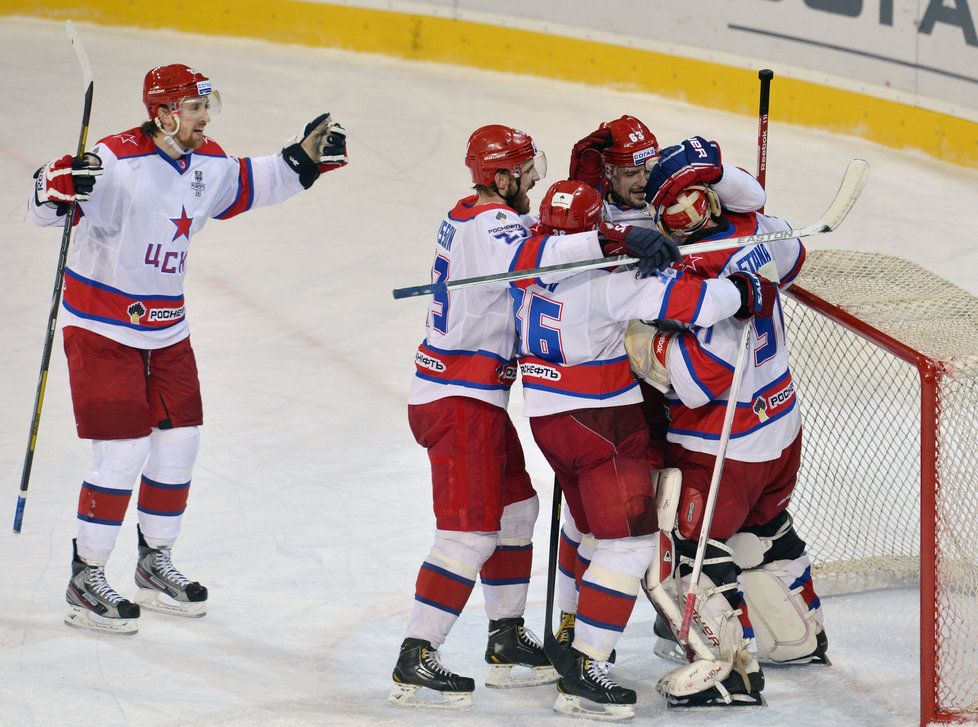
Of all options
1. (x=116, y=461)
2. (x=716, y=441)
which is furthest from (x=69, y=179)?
(x=716, y=441)

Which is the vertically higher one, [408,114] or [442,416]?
[408,114]

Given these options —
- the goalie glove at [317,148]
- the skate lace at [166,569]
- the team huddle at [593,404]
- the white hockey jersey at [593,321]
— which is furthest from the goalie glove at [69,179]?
the white hockey jersey at [593,321]

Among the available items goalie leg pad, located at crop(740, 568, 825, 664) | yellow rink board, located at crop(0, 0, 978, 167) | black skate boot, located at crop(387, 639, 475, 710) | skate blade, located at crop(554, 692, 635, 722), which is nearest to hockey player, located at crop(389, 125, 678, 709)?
black skate boot, located at crop(387, 639, 475, 710)

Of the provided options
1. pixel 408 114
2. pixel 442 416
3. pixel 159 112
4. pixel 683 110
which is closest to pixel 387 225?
pixel 408 114

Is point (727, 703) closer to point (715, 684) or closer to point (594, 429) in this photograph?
point (715, 684)

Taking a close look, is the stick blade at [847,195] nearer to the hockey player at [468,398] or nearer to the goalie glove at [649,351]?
the goalie glove at [649,351]

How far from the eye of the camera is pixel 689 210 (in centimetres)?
330

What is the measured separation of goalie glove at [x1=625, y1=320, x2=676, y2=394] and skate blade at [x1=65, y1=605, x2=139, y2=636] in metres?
1.49

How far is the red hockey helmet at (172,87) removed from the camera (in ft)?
12.5

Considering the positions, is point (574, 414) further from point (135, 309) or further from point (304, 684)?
point (135, 309)

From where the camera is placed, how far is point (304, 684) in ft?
11.4

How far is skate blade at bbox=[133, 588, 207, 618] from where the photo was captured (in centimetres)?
394

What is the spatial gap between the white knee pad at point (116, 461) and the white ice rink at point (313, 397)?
1.24ft

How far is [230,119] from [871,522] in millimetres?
4570
